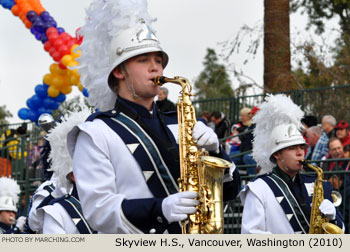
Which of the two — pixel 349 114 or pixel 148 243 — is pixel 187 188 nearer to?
pixel 148 243

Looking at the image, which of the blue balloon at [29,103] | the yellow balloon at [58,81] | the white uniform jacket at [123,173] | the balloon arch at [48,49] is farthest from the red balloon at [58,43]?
the white uniform jacket at [123,173]

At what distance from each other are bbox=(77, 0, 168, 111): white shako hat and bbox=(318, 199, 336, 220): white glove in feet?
8.74

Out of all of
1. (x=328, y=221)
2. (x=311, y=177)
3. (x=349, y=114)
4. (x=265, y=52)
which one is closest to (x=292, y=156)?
(x=311, y=177)

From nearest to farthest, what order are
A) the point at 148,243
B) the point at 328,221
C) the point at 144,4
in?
the point at 148,243, the point at 144,4, the point at 328,221

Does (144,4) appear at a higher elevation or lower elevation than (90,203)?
higher

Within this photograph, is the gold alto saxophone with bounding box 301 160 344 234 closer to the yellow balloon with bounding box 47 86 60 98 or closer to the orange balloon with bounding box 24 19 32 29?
the yellow balloon with bounding box 47 86 60 98

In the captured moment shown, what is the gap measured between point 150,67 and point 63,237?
44.4 inches

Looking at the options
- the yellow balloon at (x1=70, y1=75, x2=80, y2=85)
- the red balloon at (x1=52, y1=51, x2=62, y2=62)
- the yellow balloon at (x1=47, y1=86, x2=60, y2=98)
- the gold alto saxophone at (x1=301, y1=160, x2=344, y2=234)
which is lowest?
the gold alto saxophone at (x1=301, y1=160, x2=344, y2=234)

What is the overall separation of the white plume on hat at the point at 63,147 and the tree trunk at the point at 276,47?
829cm

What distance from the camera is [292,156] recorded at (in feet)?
22.9

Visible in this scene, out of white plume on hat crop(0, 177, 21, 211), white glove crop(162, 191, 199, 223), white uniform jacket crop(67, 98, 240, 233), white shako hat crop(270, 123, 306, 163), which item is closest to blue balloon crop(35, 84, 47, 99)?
white plume on hat crop(0, 177, 21, 211)

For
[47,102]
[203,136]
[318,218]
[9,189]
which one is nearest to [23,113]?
[47,102]

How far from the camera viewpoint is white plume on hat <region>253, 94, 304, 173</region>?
750 cm

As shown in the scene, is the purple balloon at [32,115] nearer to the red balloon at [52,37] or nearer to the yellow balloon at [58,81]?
the yellow balloon at [58,81]
